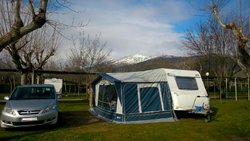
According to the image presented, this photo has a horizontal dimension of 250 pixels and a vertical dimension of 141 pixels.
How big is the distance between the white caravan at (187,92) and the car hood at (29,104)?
541 cm

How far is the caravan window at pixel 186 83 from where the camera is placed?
45.3 ft

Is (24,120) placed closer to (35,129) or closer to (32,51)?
(35,129)

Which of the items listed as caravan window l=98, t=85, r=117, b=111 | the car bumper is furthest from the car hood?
caravan window l=98, t=85, r=117, b=111

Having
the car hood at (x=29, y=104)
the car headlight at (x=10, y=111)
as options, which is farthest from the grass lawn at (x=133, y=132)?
the car hood at (x=29, y=104)

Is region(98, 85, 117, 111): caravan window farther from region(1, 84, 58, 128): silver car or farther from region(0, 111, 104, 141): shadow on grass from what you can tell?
region(1, 84, 58, 128): silver car

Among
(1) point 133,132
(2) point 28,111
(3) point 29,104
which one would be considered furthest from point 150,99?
(2) point 28,111

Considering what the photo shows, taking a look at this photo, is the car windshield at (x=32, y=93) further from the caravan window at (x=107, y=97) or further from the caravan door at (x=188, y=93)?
the caravan door at (x=188, y=93)

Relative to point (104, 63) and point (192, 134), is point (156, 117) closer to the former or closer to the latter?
point (192, 134)

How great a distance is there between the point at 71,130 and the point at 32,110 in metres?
1.44

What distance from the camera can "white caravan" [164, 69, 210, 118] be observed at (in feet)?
43.0

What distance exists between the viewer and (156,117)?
41.2 ft

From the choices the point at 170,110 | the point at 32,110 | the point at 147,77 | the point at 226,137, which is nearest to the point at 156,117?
the point at 170,110

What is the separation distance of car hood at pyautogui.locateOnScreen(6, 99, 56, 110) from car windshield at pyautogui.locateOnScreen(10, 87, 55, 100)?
51cm

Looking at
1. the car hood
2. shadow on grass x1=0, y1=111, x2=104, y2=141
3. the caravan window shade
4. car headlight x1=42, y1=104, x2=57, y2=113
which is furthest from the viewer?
the caravan window shade
